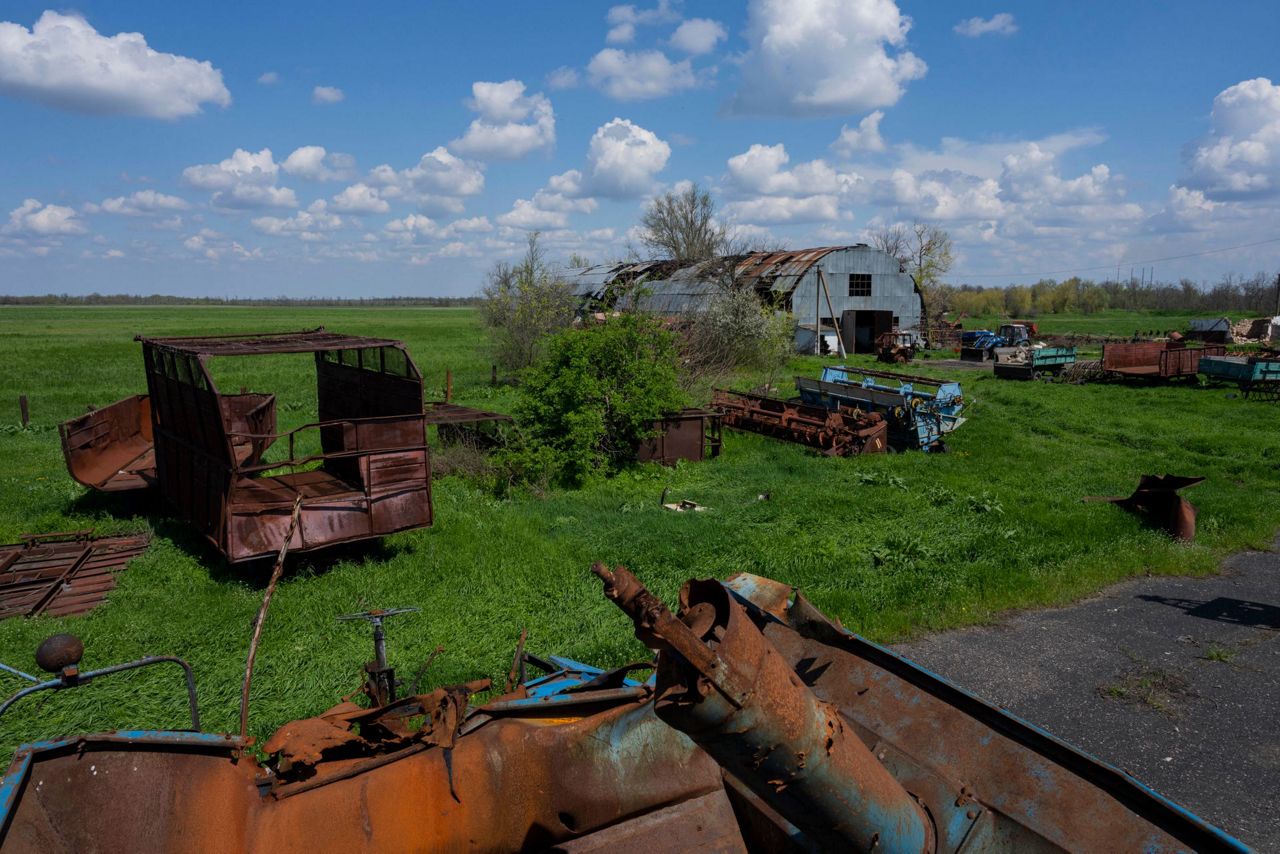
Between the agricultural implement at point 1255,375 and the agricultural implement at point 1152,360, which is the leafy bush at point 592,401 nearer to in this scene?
the agricultural implement at point 1255,375

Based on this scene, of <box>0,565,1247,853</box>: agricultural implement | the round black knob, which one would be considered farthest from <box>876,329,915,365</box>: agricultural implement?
the round black knob

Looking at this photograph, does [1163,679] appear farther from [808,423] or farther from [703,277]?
[703,277]

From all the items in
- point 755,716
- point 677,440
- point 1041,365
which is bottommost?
point 677,440

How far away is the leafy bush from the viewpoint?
13203mm

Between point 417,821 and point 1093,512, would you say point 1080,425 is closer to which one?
point 1093,512

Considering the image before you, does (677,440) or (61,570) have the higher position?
(677,440)

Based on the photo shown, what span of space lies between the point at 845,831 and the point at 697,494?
408 inches

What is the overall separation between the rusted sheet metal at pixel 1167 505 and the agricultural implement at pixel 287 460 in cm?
927

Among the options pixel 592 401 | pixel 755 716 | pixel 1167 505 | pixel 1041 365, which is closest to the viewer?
pixel 755 716

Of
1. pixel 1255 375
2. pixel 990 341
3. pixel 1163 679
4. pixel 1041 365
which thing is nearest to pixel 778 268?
pixel 990 341

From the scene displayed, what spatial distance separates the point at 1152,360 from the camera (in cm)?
2595

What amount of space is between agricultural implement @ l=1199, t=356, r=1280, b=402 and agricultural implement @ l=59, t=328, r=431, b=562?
22.5m

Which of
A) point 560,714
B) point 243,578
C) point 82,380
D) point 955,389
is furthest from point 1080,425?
point 82,380

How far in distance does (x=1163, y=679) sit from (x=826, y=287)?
30.8 m
